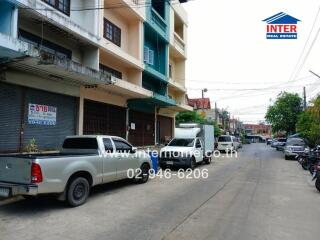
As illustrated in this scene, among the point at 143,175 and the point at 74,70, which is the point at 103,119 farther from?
the point at 143,175

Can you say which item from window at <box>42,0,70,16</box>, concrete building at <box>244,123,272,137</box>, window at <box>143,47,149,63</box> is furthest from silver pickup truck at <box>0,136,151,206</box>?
concrete building at <box>244,123,272,137</box>

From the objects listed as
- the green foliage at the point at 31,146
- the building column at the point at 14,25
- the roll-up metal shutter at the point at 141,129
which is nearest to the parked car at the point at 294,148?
the roll-up metal shutter at the point at 141,129

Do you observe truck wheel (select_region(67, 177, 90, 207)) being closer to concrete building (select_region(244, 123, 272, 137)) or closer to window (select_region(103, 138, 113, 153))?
window (select_region(103, 138, 113, 153))

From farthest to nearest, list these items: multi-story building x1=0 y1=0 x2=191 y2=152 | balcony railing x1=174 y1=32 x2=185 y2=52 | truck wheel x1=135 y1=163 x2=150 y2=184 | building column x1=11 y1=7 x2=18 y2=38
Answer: balcony railing x1=174 y1=32 x2=185 y2=52 → truck wheel x1=135 y1=163 x2=150 y2=184 → multi-story building x1=0 y1=0 x2=191 y2=152 → building column x1=11 y1=7 x2=18 y2=38

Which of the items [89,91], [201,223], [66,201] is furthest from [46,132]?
[201,223]

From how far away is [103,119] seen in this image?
714 inches

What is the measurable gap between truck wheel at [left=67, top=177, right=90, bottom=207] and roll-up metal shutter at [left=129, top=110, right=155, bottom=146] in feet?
41.9

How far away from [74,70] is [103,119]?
19.8 ft

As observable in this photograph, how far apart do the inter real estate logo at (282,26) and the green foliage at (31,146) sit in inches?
472

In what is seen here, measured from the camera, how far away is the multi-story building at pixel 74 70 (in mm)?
11422

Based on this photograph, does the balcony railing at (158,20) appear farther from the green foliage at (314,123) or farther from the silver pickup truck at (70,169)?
the silver pickup truck at (70,169)

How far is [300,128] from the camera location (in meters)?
30.9

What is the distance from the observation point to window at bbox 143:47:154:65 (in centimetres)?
2292

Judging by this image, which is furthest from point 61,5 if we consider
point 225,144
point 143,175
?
point 225,144
